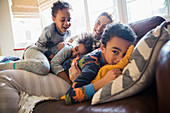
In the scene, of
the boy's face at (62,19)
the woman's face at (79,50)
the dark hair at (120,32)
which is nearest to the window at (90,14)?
the boy's face at (62,19)

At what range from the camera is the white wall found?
13.8 ft

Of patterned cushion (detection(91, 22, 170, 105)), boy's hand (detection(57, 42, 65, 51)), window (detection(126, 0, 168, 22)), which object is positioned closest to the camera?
patterned cushion (detection(91, 22, 170, 105))

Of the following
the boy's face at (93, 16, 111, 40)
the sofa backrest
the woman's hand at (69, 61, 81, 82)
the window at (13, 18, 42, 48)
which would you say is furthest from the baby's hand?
the window at (13, 18, 42, 48)

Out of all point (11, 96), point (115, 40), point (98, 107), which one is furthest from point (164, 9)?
point (11, 96)

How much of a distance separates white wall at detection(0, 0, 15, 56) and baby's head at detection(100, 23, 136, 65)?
3752 millimetres

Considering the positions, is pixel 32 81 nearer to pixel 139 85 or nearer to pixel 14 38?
pixel 139 85

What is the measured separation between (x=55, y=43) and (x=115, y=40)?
40.2 inches

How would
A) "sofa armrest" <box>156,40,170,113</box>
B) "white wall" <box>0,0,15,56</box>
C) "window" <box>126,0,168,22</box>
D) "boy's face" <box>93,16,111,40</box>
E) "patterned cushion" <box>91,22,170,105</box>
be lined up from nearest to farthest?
"sofa armrest" <box>156,40,170,113</box>
"patterned cushion" <box>91,22,170,105</box>
"boy's face" <box>93,16,111,40</box>
"window" <box>126,0,168,22</box>
"white wall" <box>0,0,15,56</box>

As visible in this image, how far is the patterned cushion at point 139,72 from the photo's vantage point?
0.75m

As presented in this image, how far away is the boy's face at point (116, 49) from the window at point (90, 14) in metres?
0.91

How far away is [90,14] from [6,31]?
247 cm

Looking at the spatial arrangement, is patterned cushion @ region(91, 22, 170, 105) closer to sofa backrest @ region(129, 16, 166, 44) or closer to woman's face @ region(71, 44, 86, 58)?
sofa backrest @ region(129, 16, 166, 44)

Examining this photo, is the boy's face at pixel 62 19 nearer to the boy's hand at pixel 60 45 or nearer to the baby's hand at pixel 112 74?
the boy's hand at pixel 60 45

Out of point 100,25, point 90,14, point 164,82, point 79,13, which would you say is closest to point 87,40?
point 100,25
